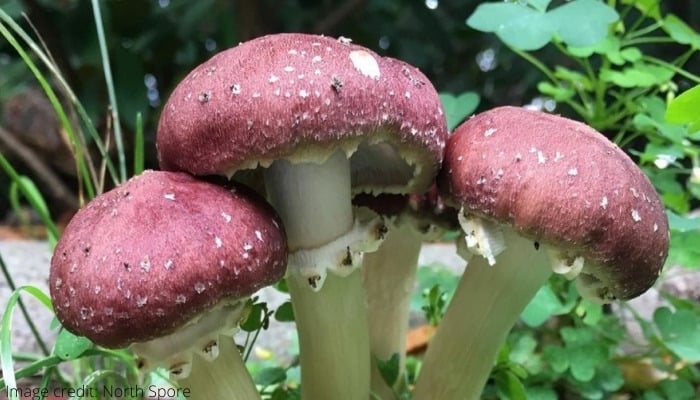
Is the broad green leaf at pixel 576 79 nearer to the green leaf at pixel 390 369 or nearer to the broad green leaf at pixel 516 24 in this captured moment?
the broad green leaf at pixel 516 24

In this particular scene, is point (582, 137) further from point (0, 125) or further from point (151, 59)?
point (0, 125)

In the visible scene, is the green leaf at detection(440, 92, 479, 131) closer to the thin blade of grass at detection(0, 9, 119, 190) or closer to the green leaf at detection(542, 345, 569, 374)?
the green leaf at detection(542, 345, 569, 374)

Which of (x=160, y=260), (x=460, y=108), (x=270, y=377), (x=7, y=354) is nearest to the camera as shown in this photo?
(x=160, y=260)

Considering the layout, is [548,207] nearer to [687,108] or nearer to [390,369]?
[687,108]

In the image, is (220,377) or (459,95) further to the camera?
(459,95)

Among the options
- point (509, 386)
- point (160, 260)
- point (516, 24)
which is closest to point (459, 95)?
point (516, 24)

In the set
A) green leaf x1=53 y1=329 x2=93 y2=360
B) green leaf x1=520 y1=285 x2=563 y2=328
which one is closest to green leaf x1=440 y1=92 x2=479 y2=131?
green leaf x1=520 y1=285 x2=563 y2=328

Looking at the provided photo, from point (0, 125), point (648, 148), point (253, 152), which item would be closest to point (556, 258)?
point (253, 152)

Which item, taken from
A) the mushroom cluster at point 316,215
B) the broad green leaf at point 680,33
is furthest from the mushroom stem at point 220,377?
the broad green leaf at point 680,33
